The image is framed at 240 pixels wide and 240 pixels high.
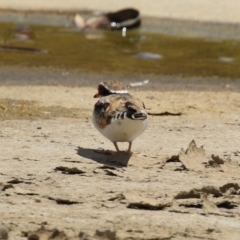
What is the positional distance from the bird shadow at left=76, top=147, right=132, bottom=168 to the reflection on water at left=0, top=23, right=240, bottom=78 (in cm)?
546

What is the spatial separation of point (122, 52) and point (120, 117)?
Answer: 759cm

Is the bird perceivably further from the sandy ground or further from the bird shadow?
the sandy ground

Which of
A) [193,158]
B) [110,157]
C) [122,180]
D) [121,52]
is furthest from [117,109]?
[121,52]

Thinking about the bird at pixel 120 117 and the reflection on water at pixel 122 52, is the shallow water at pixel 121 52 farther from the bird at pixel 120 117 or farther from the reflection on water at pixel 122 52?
the bird at pixel 120 117

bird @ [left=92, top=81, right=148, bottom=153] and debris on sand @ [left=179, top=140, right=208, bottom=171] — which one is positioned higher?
bird @ [left=92, top=81, right=148, bottom=153]

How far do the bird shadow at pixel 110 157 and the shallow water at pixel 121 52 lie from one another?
17.4ft

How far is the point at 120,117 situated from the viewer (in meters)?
6.98

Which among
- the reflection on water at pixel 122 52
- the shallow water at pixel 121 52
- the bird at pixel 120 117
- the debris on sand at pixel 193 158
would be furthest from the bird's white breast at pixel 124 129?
the reflection on water at pixel 122 52

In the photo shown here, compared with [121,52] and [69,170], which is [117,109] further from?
[121,52]

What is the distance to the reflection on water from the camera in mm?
13234

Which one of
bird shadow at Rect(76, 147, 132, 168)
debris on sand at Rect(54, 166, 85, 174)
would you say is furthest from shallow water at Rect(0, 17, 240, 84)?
debris on sand at Rect(54, 166, 85, 174)

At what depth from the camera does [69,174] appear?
6.70 meters

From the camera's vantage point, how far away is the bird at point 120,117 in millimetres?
6897

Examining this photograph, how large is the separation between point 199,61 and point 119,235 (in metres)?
8.94
